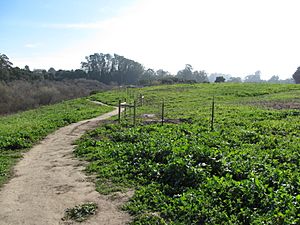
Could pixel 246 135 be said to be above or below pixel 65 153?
above

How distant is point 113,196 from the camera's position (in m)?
8.09

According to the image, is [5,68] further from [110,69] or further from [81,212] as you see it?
[81,212]

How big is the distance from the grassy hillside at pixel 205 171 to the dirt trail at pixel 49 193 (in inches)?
20.7

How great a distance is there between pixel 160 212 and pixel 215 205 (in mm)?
1261

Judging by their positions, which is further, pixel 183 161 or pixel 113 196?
pixel 183 161

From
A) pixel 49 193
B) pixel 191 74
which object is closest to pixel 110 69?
pixel 191 74

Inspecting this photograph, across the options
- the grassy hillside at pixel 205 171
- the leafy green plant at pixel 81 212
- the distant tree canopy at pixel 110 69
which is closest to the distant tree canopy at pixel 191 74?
the distant tree canopy at pixel 110 69

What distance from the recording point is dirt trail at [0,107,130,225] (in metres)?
7.00

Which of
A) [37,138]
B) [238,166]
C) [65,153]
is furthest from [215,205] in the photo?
[37,138]

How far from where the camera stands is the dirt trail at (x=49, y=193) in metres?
7.00

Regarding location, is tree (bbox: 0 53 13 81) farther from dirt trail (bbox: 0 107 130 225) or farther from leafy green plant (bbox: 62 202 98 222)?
leafy green plant (bbox: 62 202 98 222)

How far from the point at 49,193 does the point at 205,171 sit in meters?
4.40

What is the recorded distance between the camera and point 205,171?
27.5ft

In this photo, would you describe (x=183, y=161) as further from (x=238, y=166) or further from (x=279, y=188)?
(x=279, y=188)
